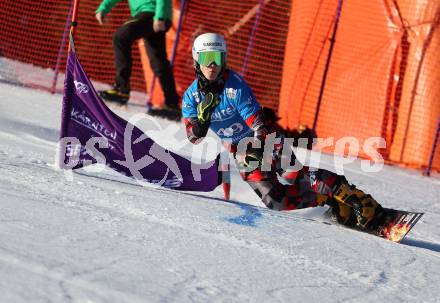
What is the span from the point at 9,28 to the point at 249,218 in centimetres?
877

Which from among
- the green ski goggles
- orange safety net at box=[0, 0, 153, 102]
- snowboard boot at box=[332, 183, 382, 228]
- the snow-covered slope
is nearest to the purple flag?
the snow-covered slope

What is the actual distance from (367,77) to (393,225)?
16.6 ft

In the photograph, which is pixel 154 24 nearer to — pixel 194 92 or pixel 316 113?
pixel 316 113

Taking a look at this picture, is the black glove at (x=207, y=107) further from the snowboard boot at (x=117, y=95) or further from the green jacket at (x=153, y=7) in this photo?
the snowboard boot at (x=117, y=95)

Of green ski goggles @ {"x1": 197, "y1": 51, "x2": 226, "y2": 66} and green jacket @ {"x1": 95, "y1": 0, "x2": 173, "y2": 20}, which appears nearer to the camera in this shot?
green ski goggles @ {"x1": 197, "y1": 51, "x2": 226, "y2": 66}

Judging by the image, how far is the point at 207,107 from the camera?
573 centimetres

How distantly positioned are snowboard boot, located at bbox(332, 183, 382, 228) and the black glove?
3.58 feet

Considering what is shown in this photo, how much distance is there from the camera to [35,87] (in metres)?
11.6

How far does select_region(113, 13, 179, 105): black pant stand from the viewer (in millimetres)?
10000

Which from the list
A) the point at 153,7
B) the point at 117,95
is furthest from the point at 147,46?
the point at 117,95

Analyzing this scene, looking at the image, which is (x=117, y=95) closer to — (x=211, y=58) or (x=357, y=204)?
(x=211, y=58)

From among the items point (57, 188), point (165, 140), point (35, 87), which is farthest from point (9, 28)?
point (57, 188)

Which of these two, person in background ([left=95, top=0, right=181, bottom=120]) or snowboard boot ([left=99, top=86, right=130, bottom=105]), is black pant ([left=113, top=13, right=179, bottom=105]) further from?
snowboard boot ([left=99, top=86, right=130, bottom=105])

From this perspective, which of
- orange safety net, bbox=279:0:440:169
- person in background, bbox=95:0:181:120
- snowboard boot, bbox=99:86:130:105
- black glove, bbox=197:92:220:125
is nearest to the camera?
black glove, bbox=197:92:220:125
